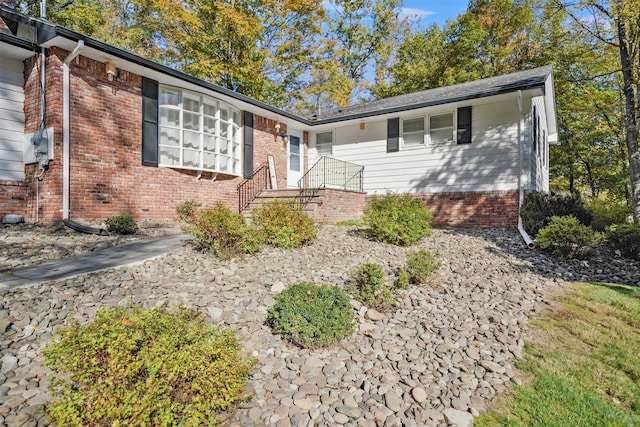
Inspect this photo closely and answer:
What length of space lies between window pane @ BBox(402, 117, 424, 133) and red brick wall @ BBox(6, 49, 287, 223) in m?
6.89

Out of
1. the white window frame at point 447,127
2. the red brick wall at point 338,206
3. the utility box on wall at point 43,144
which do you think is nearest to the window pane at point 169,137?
the utility box on wall at point 43,144

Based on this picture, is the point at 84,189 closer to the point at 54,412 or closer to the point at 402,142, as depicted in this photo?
the point at 54,412

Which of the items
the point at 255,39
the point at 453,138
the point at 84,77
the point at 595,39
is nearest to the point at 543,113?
the point at 595,39

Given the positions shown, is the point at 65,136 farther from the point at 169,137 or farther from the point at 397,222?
the point at 397,222

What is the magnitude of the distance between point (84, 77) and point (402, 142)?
8.24 meters

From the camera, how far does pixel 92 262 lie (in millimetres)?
4375

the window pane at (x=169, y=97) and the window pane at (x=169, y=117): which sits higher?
the window pane at (x=169, y=97)

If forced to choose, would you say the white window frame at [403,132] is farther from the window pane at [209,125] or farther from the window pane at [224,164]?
the window pane at [209,125]

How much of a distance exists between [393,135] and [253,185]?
4.69 metres

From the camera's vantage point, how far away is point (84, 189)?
686cm

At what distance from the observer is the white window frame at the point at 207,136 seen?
838 cm

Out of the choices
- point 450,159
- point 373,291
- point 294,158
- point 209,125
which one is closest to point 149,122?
point 209,125

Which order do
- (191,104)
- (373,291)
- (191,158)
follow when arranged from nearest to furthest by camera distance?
(373,291) → (191,158) → (191,104)

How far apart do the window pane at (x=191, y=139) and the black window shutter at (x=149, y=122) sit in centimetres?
78
